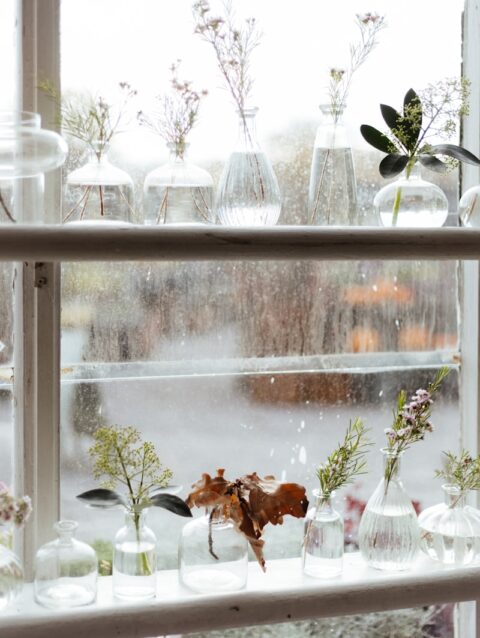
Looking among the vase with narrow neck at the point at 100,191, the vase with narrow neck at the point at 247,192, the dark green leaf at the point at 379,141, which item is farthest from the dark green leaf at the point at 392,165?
the vase with narrow neck at the point at 100,191

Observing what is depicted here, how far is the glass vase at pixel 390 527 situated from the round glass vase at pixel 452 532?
0.04 meters

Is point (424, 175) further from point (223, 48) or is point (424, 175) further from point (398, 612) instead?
point (398, 612)

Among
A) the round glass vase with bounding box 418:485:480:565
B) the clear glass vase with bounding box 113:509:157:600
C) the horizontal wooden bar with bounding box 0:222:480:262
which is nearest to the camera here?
the horizontal wooden bar with bounding box 0:222:480:262

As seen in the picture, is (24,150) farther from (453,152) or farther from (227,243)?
(453,152)

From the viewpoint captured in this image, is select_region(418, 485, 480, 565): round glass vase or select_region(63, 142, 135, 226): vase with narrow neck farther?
select_region(418, 485, 480, 565): round glass vase

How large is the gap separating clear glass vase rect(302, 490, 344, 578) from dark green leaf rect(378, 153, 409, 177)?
52cm

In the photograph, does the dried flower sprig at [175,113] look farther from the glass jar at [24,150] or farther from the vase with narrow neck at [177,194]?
the glass jar at [24,150]

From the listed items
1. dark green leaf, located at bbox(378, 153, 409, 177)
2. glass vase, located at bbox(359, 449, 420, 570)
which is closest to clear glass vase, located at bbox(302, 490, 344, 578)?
glass vase, located at bbox(359, 449, 420, 570)

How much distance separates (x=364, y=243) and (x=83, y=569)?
641mm

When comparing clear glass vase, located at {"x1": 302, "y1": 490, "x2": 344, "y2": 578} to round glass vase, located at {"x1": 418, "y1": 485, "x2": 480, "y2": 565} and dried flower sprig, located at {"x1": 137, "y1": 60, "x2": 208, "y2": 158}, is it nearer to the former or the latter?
round glass vase, located at {"x1": 418, "y1": 485, "x2": 480, "y2": 565}

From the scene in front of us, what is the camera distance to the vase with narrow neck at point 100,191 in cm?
134

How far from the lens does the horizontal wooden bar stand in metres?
1.21

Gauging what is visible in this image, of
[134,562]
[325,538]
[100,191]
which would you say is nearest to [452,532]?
[325,538]

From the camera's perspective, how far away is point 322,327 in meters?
1.59
